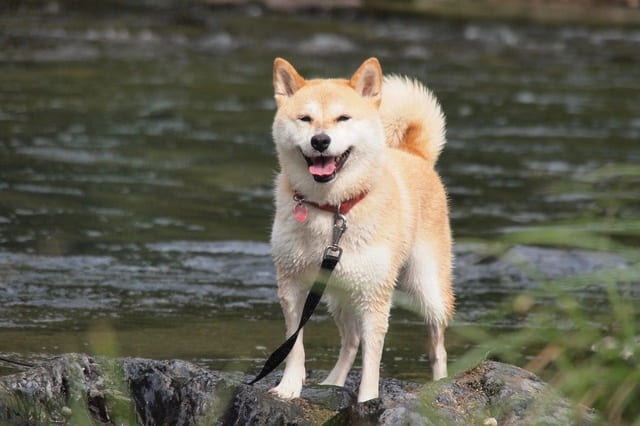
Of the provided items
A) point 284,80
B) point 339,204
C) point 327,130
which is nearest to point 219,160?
point 284,80

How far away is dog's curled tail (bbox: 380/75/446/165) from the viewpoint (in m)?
6.55

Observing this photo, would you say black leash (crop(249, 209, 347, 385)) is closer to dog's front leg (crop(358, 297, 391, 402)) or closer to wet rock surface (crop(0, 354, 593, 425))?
wet rock surface (crop(0, 354, 593, 425))

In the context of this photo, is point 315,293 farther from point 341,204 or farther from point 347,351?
point 347,351

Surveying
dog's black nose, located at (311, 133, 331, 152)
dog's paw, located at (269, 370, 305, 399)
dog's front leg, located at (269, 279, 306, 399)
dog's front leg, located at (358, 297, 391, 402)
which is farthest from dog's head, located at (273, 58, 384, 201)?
dog's paw, located at (269, 370, 305, 399)

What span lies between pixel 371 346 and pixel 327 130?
0.97 metres

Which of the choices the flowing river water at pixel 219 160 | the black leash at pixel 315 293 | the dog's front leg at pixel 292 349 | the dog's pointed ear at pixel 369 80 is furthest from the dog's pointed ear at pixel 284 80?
the flowing river water at pixel 219 160

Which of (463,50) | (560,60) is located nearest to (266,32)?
(463,50)

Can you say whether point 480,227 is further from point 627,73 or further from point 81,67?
point 627,73

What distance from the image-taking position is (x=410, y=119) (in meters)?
6.59

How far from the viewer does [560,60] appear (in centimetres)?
2136

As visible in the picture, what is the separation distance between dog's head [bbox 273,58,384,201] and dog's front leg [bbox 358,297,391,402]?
1.88 ft

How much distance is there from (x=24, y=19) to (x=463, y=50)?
7.80 metres

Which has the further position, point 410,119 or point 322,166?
point 410,119

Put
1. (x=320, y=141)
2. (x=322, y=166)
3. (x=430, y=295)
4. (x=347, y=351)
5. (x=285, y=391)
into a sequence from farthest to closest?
(x=430, y=295)
(x=347, y=351)
(x=285, y=391)
(x=322, y=166)
(x=320, y=141)
